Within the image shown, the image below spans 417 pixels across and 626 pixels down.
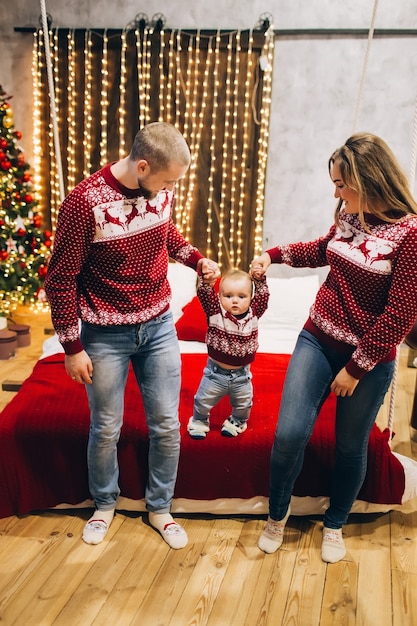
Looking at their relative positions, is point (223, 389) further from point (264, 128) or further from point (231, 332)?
point (264, 128)

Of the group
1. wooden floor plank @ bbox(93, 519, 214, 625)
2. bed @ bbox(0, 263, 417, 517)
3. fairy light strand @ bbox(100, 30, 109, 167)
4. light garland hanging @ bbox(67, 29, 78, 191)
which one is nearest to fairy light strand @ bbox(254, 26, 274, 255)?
fairy light strand @ bbox(100, 30, 109, 167)

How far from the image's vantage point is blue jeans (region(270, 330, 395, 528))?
1904 mm

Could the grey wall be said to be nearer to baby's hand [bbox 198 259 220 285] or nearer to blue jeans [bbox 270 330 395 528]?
baby's hand [bbox 198 259 220 285]

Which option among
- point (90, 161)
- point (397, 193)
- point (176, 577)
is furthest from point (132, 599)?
point (90, 161)

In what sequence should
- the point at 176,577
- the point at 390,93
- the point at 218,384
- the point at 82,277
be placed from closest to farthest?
1. the point at 82,277
2. the point at 176,577
3. the point at 218,384
4. the point at 390,93

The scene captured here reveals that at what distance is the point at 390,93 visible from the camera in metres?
4.07

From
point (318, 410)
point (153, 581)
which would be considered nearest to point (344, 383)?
point (318, 410)

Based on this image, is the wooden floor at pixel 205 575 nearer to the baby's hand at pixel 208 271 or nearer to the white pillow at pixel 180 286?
the baby's hand at pixel 208 271

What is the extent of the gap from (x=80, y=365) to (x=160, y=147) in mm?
717

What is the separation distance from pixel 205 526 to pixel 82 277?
1109mm

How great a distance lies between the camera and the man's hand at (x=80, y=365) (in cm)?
189

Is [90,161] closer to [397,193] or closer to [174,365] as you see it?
[174,365]

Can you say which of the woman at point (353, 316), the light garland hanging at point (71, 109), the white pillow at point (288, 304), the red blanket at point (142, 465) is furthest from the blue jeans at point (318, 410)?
the light garland hanging at point (71, 109)

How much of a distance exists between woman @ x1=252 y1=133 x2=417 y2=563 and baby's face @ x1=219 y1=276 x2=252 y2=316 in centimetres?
8
